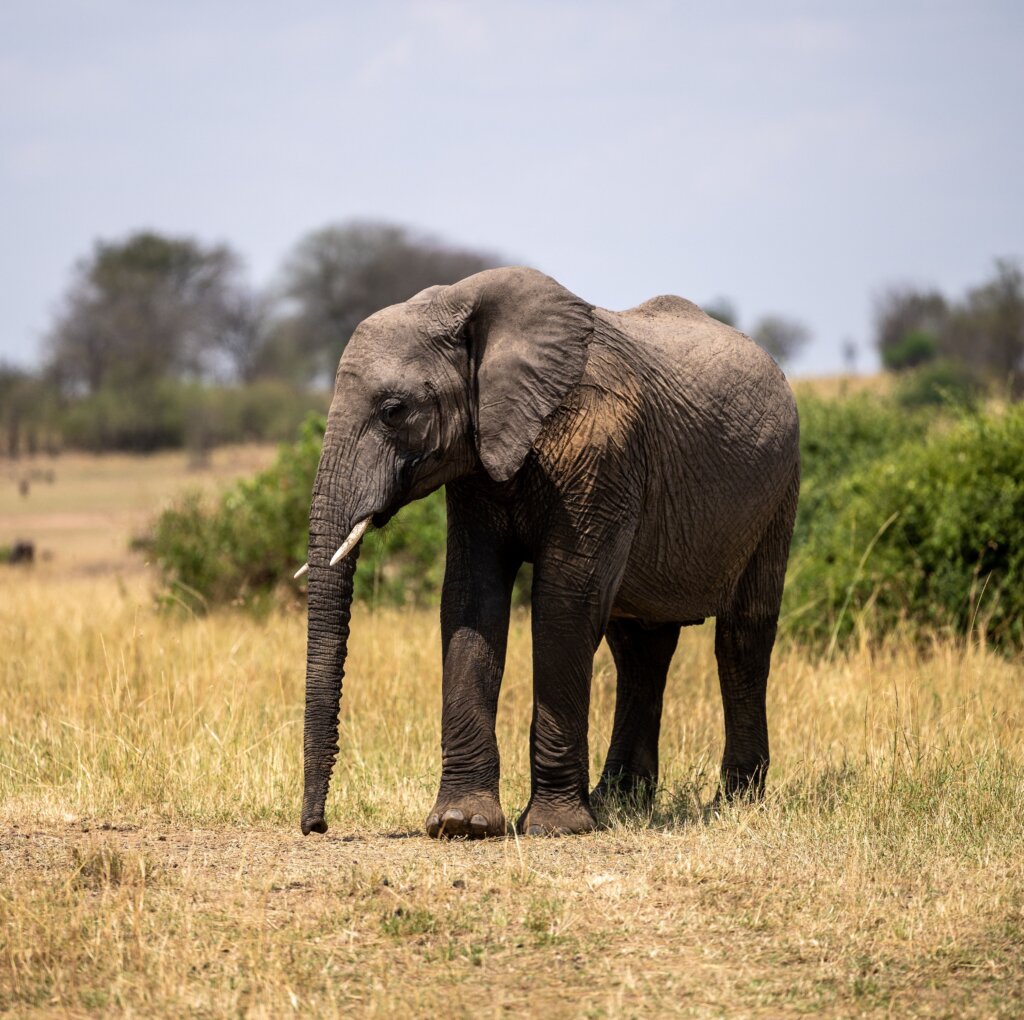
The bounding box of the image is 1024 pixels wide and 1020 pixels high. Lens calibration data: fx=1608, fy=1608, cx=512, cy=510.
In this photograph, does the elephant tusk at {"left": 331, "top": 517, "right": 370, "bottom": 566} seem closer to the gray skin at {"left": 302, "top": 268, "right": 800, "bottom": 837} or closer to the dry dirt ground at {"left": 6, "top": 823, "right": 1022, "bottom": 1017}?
the gray skin at {"left": 302, "top": 268, "right": 800, "bottom": 837}

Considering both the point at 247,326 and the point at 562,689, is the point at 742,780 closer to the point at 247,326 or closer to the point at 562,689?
the point at 562,689

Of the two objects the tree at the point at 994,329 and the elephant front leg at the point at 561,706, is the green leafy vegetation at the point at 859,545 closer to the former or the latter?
the elephant front leg at the point at 561,706

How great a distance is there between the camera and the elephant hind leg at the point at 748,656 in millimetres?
7461

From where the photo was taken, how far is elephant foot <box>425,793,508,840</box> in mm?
6301

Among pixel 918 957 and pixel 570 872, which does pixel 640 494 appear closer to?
pixel 570 872

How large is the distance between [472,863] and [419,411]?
1.68 metres

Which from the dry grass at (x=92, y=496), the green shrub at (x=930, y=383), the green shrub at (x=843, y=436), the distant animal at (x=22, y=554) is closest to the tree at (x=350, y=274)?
the dry grass at (x=92, y=496)

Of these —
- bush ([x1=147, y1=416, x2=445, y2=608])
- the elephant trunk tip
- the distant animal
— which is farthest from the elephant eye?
the distant animal

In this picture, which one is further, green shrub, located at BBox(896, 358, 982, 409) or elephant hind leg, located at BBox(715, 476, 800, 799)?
green shrub, located at BBox(896, 358, 982, 409)

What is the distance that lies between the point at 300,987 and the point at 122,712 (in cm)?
398

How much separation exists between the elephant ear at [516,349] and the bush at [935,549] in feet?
15.8

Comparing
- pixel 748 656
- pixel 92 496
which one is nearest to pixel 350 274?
pixel 92 496

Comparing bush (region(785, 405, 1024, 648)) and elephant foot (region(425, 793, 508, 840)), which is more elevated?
bush (region(785, 405, 1024, 648))

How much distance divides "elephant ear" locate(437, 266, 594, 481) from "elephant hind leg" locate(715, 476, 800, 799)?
5.49ft
